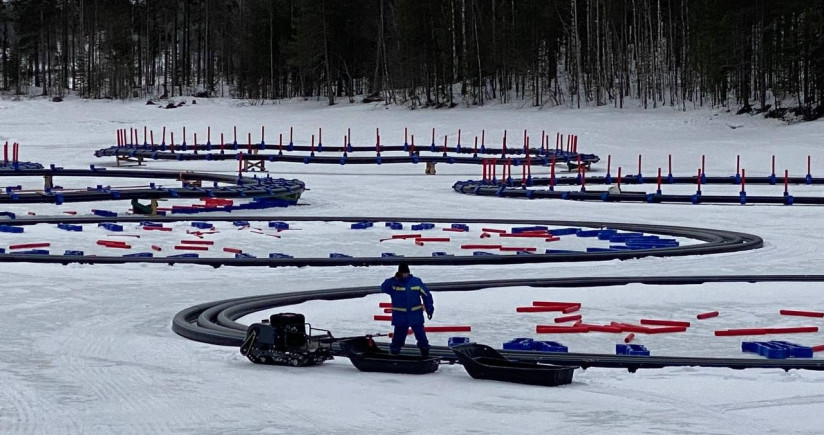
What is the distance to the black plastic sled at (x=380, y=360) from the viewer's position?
10.1m

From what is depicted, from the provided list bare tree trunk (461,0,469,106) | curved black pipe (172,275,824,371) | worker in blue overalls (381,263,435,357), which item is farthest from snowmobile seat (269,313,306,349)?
bare tree trunk (461,0,469,106)

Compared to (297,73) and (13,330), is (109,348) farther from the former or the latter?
(297,73)

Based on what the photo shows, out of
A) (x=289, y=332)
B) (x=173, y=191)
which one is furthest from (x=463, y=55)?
(x=289, y=332)

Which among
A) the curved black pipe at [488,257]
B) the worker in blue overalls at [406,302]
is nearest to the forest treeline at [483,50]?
the curved black pipe at [488,257]

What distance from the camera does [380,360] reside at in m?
10.2

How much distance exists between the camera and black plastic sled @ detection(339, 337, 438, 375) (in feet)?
33.2

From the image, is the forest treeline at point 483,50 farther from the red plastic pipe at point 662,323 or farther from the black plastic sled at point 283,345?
the black plastic sled at point 283,345

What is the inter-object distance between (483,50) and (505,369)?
54.4 m

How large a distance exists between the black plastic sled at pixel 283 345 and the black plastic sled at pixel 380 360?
298mm

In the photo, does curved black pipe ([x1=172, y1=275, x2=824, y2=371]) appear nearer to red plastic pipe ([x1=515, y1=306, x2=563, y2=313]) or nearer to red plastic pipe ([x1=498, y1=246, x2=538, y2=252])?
red plastic pipe ([x1=515, y1=306, x2=563, y2=313])

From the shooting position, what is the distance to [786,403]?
28.7 feet

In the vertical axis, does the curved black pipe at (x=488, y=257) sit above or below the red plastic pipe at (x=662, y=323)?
above

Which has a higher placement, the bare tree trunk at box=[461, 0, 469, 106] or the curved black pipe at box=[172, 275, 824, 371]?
the bare tree trunk at box=[461, 0, 469, 106]

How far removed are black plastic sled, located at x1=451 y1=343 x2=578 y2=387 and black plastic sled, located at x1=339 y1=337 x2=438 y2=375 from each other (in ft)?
0.93
